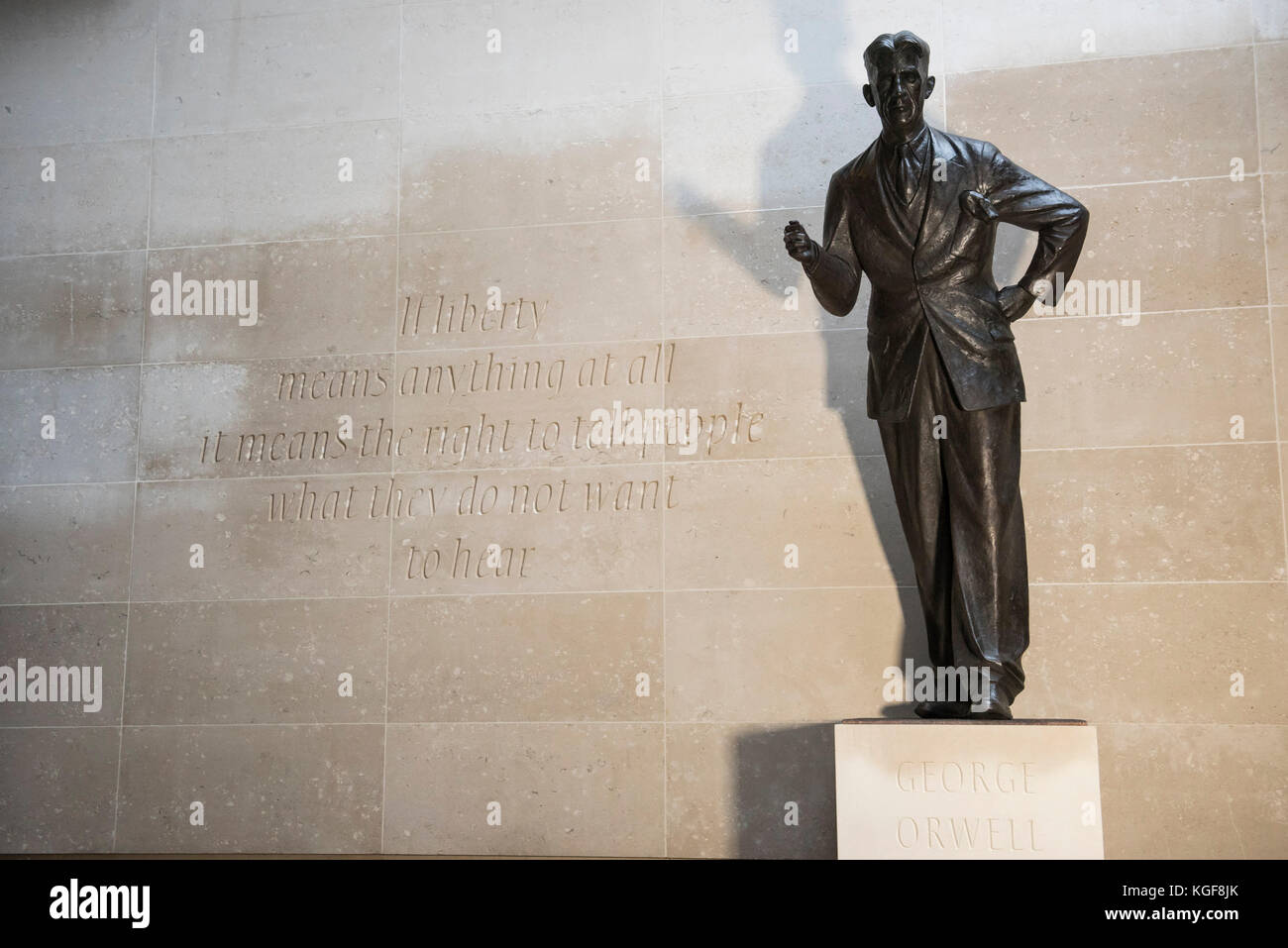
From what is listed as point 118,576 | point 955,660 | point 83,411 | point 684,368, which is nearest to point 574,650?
point 684,368

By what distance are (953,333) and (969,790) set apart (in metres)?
1.71

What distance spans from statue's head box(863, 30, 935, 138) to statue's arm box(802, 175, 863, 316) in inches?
15.6

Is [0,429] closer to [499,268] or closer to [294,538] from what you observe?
[294,538]

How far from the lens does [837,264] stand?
5285 mm

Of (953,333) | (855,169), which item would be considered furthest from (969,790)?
(855,169)

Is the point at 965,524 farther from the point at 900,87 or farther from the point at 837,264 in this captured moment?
the point at 900,87

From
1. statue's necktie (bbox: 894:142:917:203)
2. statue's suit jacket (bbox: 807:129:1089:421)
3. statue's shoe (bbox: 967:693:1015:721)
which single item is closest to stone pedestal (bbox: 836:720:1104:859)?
statue's shoe (bbox: 967:693:1015:721)

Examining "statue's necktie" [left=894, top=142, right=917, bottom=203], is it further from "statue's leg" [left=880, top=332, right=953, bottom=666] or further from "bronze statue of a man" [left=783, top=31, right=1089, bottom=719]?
"statue's leg" [left=880, top=332, right=953, bottom=666]

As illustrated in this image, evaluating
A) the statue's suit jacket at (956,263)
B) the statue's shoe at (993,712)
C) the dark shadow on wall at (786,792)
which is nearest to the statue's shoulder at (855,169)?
the statue's suit jacket at (956,263)

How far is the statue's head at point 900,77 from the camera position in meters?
4.98

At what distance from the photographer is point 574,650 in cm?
620

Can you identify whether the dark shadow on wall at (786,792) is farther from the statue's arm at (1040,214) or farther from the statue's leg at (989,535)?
the statue's arm at (1040,214)

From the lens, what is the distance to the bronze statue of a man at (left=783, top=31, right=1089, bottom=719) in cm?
505

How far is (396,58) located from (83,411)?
7.94 feet
